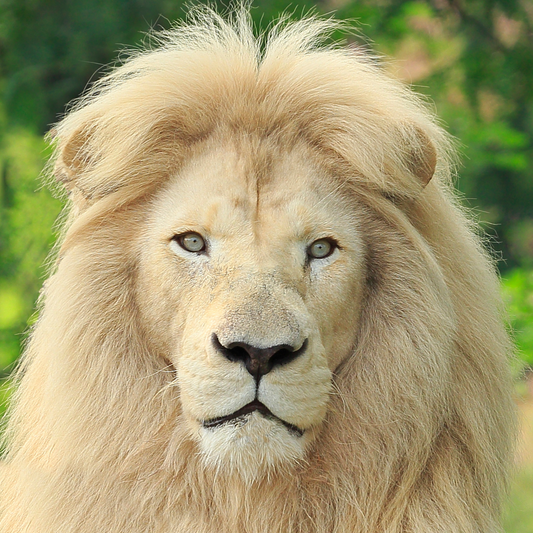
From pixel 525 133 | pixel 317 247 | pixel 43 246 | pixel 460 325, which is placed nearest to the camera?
pixel 317 247

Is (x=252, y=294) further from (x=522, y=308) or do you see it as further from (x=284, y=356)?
(x=522, y=308)

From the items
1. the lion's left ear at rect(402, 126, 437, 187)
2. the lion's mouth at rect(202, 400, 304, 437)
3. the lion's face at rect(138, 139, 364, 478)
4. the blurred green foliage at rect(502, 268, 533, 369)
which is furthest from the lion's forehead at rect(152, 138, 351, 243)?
the blurred green foliage at rect(502, 268, 533, 369)

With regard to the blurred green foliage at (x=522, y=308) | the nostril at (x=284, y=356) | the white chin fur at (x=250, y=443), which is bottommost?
the blurred green foliage at (x=522, y=308)

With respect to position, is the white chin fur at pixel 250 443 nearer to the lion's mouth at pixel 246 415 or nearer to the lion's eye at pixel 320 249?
the lion's mouth at pixel 246 415

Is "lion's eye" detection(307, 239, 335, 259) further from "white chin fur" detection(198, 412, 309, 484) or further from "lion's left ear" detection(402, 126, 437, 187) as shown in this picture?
"white chin fur" detection(198, 412, 309, 484)

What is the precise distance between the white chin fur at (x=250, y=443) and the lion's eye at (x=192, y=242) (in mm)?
462

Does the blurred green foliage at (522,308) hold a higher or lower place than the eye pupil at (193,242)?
lower

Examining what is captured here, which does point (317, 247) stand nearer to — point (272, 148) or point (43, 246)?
point (272, 148)

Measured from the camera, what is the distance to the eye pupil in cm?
221

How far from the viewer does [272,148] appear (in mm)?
2293

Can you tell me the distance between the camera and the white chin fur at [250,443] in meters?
2.00

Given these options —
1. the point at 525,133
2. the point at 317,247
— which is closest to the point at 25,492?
the point at 317,247

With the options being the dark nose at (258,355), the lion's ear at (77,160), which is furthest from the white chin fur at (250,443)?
the lion's ear at (77,160)

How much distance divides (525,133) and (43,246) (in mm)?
3639
